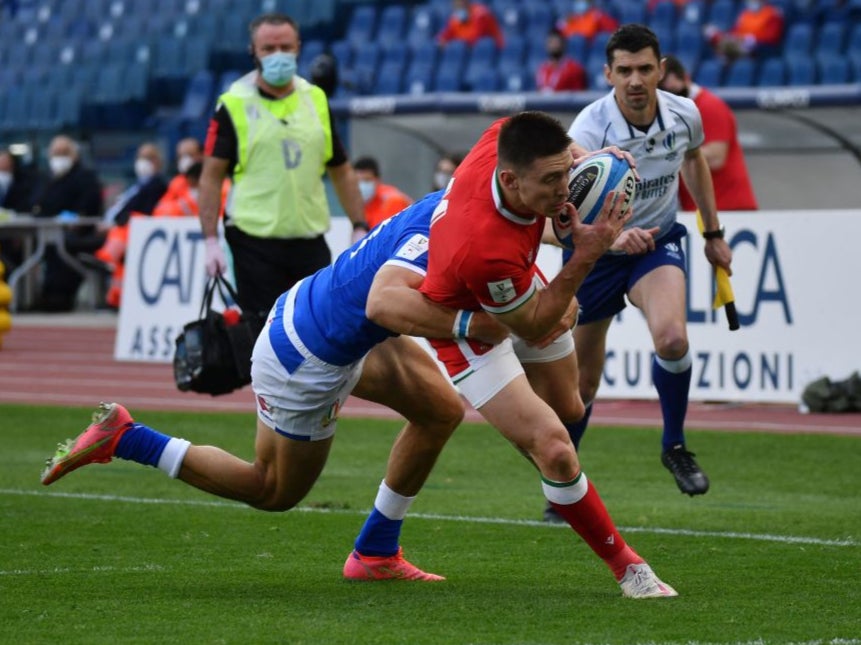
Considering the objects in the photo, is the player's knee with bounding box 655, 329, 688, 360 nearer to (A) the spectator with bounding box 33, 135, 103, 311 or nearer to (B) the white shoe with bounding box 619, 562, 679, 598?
(B) the white shoe with bounding box 619, 562, 679, 598

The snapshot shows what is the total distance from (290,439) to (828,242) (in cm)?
734

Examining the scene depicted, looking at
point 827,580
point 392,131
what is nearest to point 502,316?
point 827,580

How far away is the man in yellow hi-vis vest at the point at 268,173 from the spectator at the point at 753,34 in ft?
36.0

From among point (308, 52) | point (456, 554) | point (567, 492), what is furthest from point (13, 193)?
point (567, 492)

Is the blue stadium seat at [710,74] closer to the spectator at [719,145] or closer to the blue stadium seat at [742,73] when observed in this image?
the blue stadium seat at [742,73]

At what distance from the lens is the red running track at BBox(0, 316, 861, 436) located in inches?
494

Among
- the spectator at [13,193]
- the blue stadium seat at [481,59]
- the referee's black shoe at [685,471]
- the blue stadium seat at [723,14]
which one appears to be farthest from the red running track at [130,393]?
the blue stadium seat at [723,14]

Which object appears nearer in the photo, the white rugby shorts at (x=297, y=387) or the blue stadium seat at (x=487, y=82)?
the white rugby shorts at (x=297, y=387)

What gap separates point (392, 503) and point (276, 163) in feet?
12.3

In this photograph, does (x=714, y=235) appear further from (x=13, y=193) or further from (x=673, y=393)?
(x=13, y=193)

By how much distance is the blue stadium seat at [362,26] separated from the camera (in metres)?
24.9

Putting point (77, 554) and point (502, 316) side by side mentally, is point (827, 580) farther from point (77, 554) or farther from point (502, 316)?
point (77, 554)

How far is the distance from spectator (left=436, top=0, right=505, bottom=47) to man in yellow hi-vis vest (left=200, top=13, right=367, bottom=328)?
1306 cm

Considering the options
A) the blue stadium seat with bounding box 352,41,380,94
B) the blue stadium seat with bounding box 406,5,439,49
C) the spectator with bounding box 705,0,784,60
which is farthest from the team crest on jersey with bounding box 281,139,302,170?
the blue stadium seat with bounding box 406,5,439,49
